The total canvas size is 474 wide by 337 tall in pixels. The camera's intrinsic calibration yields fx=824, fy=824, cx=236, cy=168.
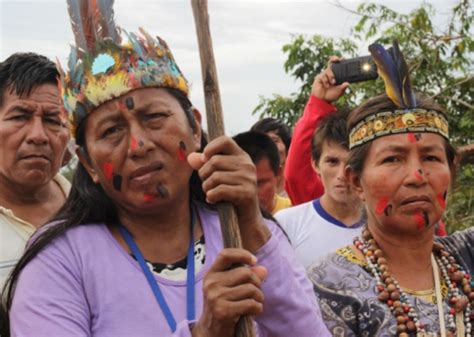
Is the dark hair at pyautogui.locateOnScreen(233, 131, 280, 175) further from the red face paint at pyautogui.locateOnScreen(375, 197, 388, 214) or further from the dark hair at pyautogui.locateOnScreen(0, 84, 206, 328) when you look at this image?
the dark hair at pyautogui.locateOnScreen(0, 84, 206, 328)

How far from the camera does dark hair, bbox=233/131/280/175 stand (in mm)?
4691

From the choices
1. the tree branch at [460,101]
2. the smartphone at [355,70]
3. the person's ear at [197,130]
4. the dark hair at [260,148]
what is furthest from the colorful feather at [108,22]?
the tree branch at [460,101]

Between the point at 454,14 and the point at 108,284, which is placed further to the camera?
the point at 454,14

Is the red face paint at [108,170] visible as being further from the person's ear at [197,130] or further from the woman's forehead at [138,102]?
the person's ear at [197,130]

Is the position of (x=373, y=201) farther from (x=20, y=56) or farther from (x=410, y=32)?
(x=410, y=32)

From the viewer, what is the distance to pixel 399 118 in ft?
8.76

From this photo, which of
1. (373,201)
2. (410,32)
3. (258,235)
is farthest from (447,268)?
(410,32)

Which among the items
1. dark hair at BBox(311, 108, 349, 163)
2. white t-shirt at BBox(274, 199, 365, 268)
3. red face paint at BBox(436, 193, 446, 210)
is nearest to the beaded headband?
red face paint at BBox(436, 193, 446, 210)

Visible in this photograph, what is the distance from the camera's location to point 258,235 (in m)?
2.00

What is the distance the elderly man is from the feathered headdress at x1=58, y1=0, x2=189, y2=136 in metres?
0.89

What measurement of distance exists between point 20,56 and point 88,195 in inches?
48.4

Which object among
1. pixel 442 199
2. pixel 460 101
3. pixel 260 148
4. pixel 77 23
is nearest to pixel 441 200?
pixel 442 199

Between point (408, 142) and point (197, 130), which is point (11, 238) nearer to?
point (197, 130)

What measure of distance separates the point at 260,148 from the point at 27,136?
6.14 ft
